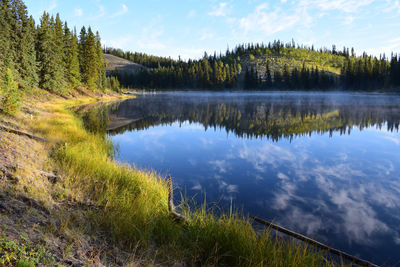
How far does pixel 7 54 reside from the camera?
95.2ft

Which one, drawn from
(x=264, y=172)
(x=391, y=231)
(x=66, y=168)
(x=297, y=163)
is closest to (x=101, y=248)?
(x=66, y=168)

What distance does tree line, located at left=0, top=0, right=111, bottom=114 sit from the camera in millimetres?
31781

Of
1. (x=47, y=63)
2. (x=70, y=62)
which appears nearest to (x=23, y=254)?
(x=47, y=63)

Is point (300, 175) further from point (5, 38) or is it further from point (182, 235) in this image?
point (5, 38)

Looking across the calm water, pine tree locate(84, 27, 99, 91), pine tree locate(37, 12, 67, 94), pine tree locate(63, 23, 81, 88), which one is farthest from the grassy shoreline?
pine tree locate(84, 27, 99, 91)

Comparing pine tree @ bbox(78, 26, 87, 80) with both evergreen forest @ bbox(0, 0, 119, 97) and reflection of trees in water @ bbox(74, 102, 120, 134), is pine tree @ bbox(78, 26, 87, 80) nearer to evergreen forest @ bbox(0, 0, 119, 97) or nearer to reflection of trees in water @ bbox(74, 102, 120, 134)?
evergreen forest @ bbox(0, 0, 119, 97)

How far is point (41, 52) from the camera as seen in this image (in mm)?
41812

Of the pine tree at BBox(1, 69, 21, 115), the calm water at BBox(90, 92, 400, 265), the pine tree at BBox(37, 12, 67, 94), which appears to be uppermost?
the pine tree at BBox(37, 12, 67, 94)

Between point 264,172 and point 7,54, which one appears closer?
point 264,172

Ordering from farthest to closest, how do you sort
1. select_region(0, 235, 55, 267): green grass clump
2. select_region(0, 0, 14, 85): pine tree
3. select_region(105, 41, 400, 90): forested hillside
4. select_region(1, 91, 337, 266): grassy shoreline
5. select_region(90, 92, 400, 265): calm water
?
1. select_region(105, 41, 400, 90): forested hillside
2. select_region(0, 0, 14, 85): pine tree
3. select_region(90, 92, 400, 265): calm water
4. select_region(1, 91, 337, 266): grassy shoreline
5. select_region(0, 235, 55, 267): green grass clump

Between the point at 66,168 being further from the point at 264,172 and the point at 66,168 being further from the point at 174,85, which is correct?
the point at 174,85

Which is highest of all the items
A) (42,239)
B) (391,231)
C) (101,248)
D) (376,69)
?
(376,69)

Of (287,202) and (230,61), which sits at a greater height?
(230,61)

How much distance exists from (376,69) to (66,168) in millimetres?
130947
